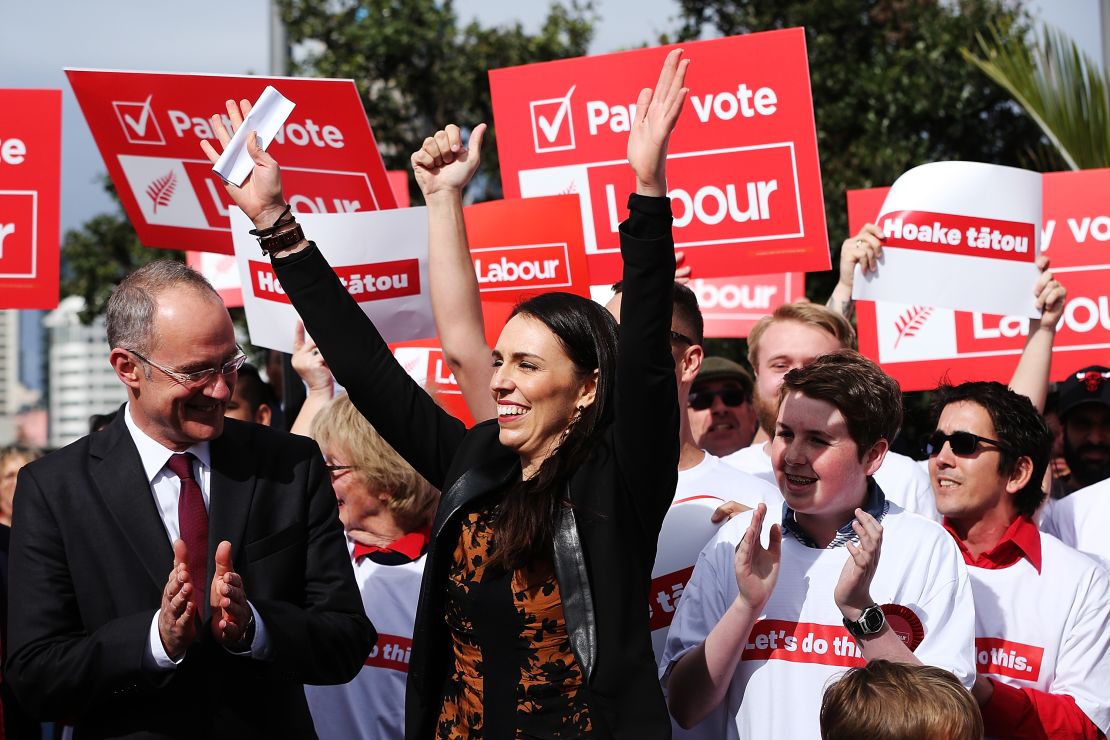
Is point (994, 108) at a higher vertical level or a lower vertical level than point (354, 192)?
higher

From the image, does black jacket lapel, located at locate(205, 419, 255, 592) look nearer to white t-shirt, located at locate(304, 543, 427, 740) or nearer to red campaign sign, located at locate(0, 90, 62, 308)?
white t-shirt, located at locate(304, 543, 427, 740)

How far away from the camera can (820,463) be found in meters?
3.40

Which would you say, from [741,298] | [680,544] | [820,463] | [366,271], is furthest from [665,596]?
[741,298]

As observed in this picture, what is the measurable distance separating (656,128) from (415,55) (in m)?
12.5

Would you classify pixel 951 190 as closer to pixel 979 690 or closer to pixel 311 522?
pixel 979 690

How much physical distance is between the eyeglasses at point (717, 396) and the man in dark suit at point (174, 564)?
10.4 ft

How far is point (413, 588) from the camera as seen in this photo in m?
4.23

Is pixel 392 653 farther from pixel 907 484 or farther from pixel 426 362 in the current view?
pixel 426 362

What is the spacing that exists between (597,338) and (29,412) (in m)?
127

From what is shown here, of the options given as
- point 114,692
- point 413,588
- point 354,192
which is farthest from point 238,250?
point 114,692

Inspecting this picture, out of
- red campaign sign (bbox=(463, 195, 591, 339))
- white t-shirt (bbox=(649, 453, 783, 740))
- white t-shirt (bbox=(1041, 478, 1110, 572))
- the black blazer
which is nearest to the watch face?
Answer: the black blazer

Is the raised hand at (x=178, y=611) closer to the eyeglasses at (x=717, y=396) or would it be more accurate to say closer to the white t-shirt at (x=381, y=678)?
the white t-shirt at (x=381, y=678)

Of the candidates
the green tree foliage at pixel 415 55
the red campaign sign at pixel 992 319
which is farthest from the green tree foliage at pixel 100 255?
the red campaign sign at pixel 992 319

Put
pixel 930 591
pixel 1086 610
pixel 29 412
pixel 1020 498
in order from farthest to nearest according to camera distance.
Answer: pixel 29 412 → pixel 1020 498 → pixel 1086 610 → pixel 930 591
